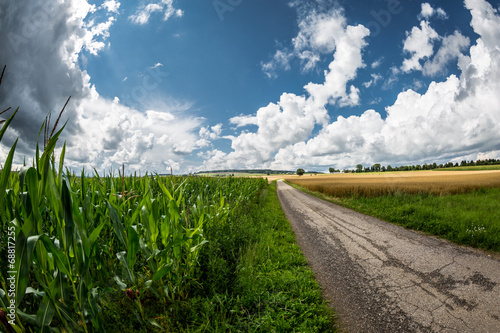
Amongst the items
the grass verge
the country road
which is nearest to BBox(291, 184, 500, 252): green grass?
the country road

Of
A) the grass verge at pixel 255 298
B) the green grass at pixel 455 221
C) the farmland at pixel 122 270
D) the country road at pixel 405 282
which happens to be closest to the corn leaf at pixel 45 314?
the farmland at pixel 122 270

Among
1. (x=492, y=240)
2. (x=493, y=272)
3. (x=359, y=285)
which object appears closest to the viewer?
(x=359, y=285)

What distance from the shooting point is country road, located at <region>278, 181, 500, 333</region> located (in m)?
3.42

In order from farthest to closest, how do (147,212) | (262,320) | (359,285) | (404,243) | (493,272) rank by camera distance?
1. (404,243)
2. (493,272)
3. (359,285)
4. (262,320)
5. (147,212)

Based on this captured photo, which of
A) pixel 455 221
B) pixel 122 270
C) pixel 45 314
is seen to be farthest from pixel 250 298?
pixel 455 221

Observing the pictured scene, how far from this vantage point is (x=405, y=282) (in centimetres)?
457

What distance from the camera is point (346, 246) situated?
6.85m

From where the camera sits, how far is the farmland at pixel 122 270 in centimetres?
172

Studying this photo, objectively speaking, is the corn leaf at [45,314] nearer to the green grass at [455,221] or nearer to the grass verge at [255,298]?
the grass verge at [255,298]

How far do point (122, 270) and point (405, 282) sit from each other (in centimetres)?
555

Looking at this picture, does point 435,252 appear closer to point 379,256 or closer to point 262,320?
point 379,256

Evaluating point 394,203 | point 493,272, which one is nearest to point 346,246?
point 493,272

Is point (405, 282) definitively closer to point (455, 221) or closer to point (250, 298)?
point (250, 298)

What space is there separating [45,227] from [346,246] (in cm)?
753
